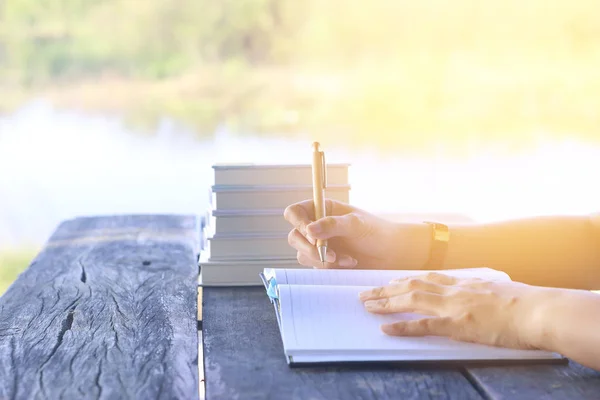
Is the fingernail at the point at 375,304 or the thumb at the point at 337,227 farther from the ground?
the thumb at the point at 337,227

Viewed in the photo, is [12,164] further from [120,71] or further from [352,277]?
[352,277]

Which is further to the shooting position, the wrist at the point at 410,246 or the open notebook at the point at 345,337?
the wrist at the point at 410,246

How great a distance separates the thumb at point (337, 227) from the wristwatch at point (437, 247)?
151mm

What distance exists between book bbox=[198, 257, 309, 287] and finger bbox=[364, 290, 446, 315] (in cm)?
36

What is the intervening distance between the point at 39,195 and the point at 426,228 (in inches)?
115

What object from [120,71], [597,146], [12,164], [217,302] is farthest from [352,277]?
[597,146]

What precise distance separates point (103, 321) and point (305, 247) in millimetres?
350

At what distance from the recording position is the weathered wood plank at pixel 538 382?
0.73 metres

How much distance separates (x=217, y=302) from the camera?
1.10 meters

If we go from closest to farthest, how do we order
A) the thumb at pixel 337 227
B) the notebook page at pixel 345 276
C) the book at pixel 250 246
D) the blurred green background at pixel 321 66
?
the notebook page at pixel 345 276, the thumb at pixel 337 227, the book at pixel 250 246, the blurred green background at pixel 321 66

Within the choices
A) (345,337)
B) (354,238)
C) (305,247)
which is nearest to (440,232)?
(354,238)

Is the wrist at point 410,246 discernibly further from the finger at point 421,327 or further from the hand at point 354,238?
the finger at point 421,327

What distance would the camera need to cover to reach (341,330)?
850 millimetres

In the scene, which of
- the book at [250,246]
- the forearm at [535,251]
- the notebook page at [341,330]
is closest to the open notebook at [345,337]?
the notebook page at [341,330]
